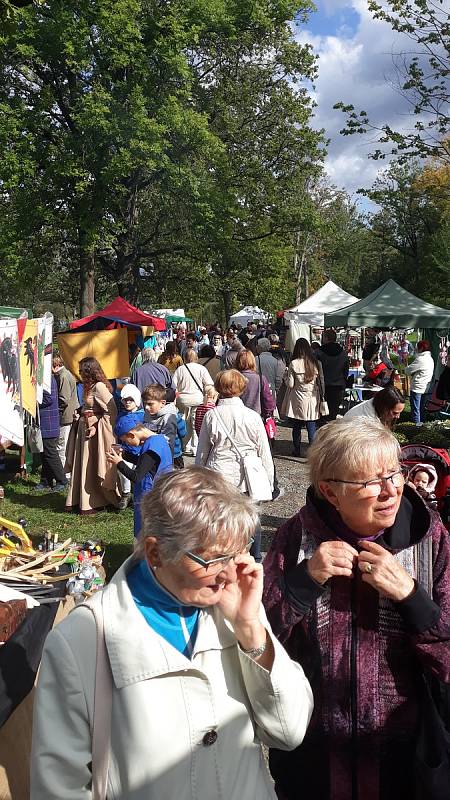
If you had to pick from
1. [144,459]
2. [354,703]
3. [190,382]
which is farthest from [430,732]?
[190,382]

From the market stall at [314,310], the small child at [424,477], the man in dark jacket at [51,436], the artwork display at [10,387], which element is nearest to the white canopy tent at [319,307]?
the market stall at [314,310]

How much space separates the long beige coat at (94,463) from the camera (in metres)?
7.66

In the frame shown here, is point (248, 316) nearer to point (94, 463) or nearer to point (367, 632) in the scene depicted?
point (94, 463)

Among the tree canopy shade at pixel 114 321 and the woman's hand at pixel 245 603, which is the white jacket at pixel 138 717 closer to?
the woman's hand at pixel 245 603

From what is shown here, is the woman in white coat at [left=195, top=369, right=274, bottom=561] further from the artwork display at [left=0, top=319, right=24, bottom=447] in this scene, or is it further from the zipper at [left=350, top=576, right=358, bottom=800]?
the zipper at [left=350, top=576, right=358, bottom=800]

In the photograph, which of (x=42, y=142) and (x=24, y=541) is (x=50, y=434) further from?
(x=42, y=142)

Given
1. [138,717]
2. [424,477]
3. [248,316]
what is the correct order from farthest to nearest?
[248,316]
[424,477]
[138,717]

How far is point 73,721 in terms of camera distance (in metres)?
1.51

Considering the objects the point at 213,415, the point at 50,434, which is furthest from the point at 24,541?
the point at 50,434

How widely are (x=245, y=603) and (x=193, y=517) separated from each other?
0.25 m

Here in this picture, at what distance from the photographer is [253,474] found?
4.97 meters

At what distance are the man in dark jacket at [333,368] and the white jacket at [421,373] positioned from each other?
2208 mm

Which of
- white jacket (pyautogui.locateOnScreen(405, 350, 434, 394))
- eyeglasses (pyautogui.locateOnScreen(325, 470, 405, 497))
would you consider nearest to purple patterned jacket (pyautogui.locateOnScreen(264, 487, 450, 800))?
eyeglasses (pyautogui.locateOnScreen(325, 470, 405, 497))

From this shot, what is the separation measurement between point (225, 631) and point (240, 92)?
23950 millimetres
